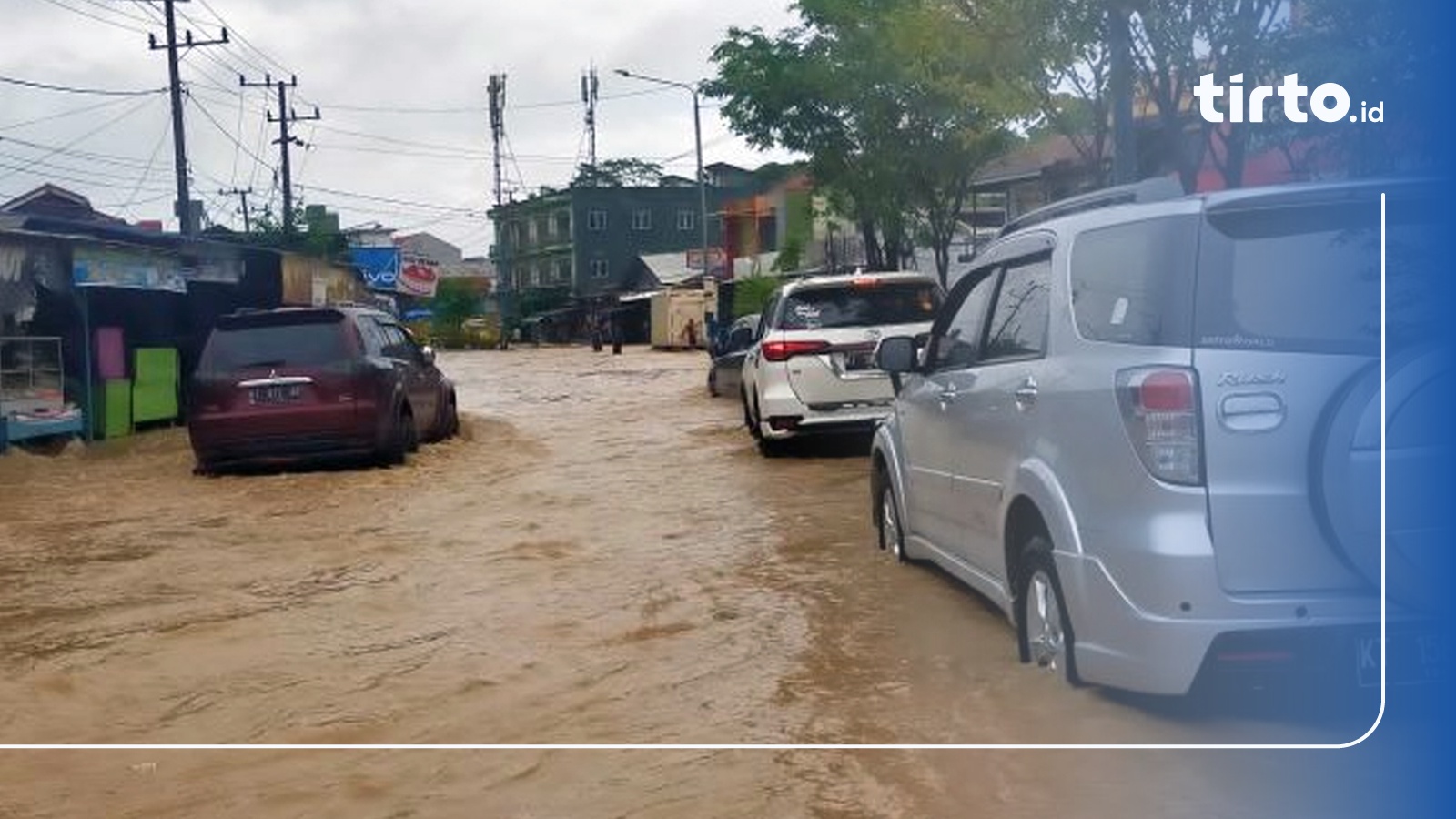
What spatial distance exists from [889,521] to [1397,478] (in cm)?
494

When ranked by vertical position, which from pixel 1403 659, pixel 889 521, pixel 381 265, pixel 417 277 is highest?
pixel 381 265

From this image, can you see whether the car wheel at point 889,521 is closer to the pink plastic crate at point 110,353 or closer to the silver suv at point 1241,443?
the silver suv at point 1241,443

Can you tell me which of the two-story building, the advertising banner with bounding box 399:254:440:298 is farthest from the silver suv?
the two-story building

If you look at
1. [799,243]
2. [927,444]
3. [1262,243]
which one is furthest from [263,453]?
[799,243]

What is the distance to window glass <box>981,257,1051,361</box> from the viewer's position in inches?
243

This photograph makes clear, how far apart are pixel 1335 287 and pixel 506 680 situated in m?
3.72

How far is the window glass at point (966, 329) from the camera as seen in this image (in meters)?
7.19

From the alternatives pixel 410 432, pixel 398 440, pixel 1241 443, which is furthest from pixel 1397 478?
Result: pixel 410 432

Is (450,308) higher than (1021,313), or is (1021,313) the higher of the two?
(450,308)

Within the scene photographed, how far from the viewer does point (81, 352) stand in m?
19.4

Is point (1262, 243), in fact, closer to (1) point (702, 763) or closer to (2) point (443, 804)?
(1) point (702, 763)

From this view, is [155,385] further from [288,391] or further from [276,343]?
[288,391]

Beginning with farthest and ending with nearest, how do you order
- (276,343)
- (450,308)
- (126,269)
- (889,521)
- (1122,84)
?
(450,308) < (126,269) < (276,343) < (1122,84) < (889,521)

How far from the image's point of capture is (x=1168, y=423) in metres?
4.93
